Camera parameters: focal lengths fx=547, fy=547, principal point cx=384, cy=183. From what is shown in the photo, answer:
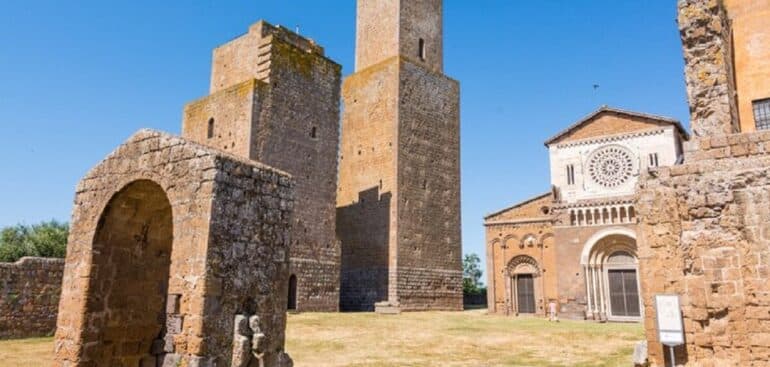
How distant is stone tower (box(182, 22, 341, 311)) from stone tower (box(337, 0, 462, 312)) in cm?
311

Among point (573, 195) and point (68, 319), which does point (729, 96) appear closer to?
point (68, 319)

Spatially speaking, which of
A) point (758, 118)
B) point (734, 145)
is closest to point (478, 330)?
point (758, 118)

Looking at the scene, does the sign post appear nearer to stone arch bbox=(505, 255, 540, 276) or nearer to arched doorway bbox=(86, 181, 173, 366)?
arched doorway bbox=(86, 181, 173, 366)

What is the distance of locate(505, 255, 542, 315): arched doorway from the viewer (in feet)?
90.9

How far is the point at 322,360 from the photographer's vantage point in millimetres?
10484

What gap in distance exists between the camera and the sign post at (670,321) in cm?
674

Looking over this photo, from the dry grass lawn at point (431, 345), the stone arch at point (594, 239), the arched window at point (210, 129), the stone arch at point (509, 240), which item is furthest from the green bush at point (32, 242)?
the stone arch at point (594, 239)

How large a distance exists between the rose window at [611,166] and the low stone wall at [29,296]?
23112 millimetres

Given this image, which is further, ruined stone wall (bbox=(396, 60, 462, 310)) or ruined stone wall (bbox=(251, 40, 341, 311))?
ruined stone wall (bbox=(396, 60, 462, 310))

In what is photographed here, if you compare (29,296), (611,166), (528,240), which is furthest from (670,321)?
(528,240)

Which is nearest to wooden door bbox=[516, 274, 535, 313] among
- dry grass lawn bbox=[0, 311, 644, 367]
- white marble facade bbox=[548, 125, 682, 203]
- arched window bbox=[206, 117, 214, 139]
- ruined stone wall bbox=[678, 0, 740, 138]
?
white marble facade bbox=[548, 125, 682, 203]

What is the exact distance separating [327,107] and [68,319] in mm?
17597

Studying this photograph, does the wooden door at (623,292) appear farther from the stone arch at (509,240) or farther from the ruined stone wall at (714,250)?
the ruined stone wall at (714,250)

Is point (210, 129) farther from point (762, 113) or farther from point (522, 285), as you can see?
point (762, 113)
